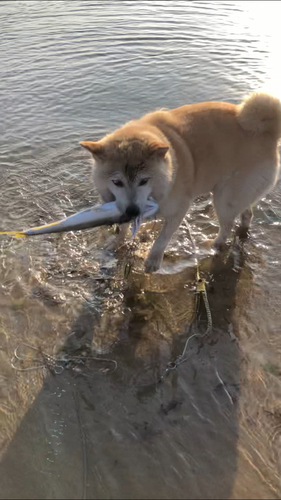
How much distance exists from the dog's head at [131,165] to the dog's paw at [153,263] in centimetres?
85

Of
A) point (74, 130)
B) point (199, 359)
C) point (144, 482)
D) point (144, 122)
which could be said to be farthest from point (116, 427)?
point (74, 130)

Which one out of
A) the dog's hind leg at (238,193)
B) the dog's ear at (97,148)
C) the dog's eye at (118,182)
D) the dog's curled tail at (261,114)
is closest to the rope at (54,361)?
the dog's eye at (118,182)

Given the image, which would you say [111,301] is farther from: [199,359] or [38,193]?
[38,193]

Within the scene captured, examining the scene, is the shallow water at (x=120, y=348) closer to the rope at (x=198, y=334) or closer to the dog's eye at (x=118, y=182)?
the rope at (x=198, y=334)

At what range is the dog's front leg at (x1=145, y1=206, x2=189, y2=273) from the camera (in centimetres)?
404

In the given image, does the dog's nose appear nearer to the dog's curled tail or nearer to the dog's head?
the dog's head

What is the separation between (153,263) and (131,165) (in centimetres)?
125

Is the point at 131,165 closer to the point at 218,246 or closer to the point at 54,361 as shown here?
the point at 54,361

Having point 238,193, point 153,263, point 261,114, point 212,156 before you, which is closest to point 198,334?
point 153,263

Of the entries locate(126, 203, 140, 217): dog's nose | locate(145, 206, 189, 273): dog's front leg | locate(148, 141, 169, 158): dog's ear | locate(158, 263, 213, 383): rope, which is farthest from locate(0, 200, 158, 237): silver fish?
locate(158, 263, 213, 383): rope

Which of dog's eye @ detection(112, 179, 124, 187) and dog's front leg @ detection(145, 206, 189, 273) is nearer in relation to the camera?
dog's eye @ detection(112, 179, 124, 187)

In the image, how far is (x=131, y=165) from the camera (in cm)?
325

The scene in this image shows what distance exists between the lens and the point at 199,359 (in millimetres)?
3340

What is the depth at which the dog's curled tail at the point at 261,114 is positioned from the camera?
13.0 feet
